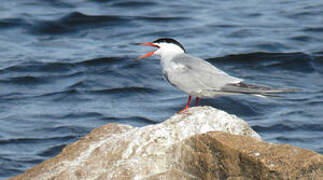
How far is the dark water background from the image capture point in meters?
8.91

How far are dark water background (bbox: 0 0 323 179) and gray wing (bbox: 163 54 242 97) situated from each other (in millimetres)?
2682

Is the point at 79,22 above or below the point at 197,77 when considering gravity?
below

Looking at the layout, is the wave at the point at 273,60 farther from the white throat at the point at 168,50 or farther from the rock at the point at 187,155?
the rock at the point at 187,155

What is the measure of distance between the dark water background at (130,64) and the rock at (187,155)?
8.34 feet

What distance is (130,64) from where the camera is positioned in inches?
474

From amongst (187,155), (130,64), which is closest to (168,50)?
(187,155)

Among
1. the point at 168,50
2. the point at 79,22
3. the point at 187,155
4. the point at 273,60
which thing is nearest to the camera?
the point at 187,155

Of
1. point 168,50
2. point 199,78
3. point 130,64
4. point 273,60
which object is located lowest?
point 130,64

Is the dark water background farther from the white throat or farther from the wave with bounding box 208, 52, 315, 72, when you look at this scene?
the white throat

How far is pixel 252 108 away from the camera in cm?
981

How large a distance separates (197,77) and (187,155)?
1.20 m

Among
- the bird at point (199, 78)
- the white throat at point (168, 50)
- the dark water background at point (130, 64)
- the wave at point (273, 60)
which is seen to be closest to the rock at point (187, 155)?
the bird at point (199, 78)

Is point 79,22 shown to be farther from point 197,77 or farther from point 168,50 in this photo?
point 197,77

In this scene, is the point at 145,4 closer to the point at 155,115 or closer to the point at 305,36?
the point at 305,36
